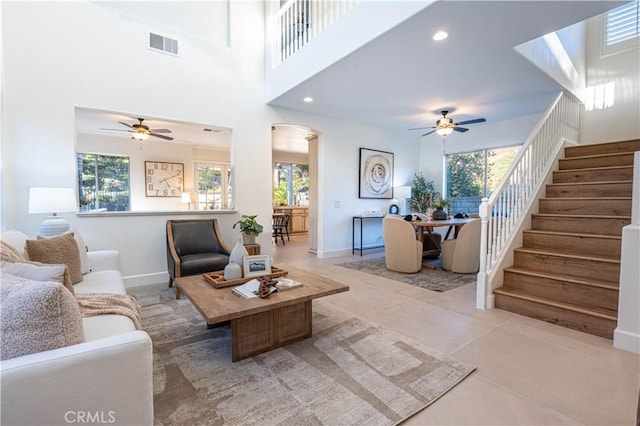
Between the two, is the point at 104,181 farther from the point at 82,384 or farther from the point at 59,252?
the point at 82,384

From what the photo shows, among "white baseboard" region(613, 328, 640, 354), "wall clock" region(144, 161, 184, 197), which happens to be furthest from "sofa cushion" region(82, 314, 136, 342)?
"wall clock" region(144, 161, 184, 197)

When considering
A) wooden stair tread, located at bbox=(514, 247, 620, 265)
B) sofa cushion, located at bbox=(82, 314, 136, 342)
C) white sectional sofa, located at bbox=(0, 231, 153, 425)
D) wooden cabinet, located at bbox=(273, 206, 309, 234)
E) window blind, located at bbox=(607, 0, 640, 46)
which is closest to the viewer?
white sectional sofa, located at bbox=(0, 231, 153, 425)

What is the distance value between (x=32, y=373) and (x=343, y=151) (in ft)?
18.2

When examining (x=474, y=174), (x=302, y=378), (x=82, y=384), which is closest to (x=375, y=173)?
(x=474, y=174)

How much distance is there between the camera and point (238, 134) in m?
4.62

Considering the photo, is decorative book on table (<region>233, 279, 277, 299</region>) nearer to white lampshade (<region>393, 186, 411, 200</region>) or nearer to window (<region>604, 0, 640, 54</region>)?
white lampshade (<region>393, 186, 411, 200</region>)

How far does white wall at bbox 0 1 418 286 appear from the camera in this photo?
3.18 meters

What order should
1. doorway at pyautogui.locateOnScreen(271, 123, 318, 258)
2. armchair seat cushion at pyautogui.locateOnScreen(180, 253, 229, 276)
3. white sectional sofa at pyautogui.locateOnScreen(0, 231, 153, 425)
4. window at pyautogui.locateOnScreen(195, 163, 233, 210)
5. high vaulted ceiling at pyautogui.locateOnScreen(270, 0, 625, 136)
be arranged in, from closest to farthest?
white sectional sofa at pyautogui.locateOnScreen(0, 231, 153, 425)
high vaulted ceiling at pyautogui.locateOnScreen(270, 0, 625, 136)
armchair seat cushion at pyautogui.locateOnScreen(180, 253, 229, 276)
doorway at pyautogui.locateOnScreen(271, 123, 318, 258)
window at pyautogui.locateOnScreen(195, 163, 233, 210)

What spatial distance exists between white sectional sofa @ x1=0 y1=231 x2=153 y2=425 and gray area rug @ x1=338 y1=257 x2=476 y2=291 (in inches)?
132

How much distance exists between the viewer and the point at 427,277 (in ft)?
13.9

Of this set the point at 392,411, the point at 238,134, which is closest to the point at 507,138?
the point at 238,134

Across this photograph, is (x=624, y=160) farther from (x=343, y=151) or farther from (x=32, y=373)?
(x=32, y=373)

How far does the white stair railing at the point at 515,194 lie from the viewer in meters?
3.03

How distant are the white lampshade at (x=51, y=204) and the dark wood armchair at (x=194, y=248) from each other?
1034mm
